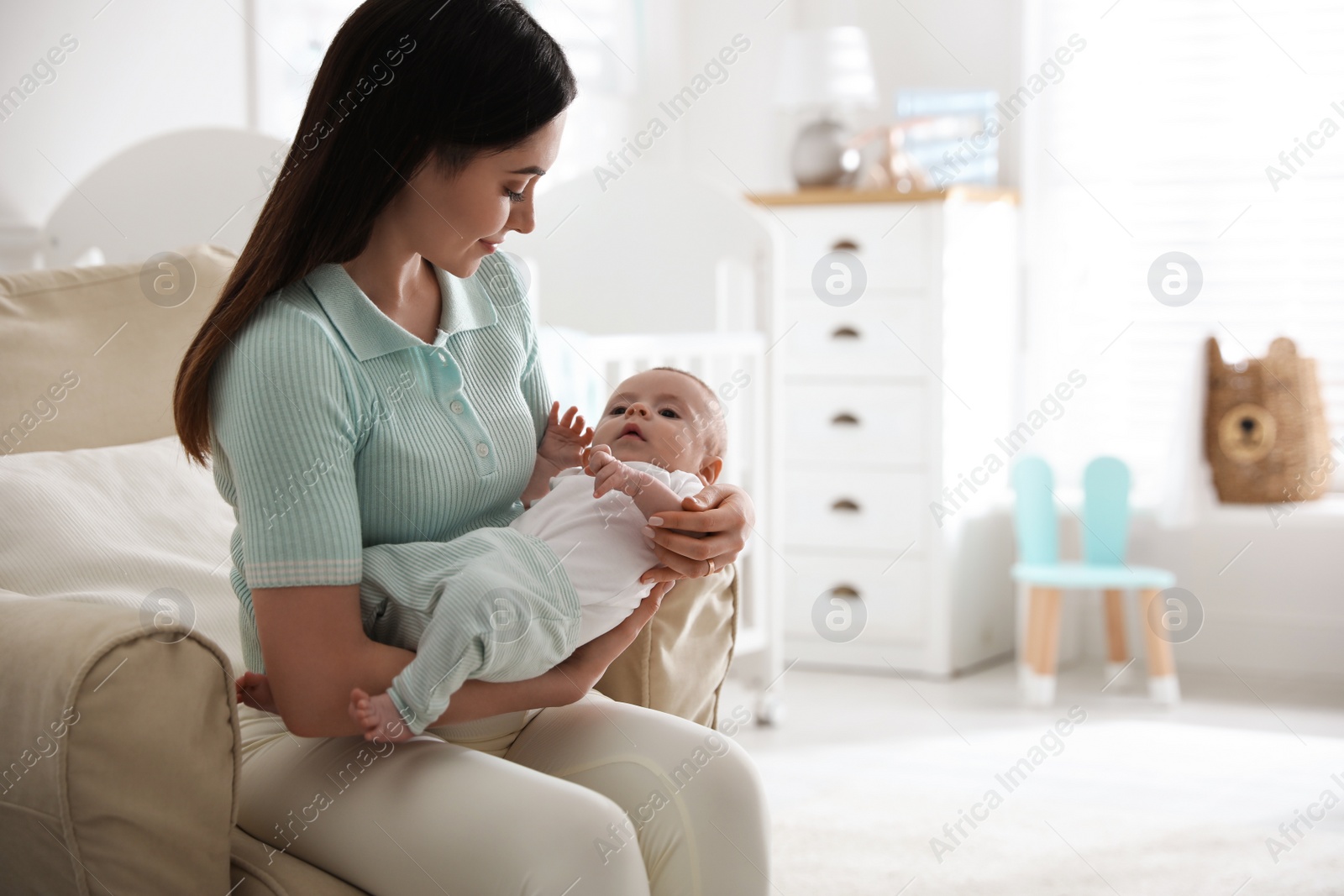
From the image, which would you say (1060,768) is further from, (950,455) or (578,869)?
(578,869)

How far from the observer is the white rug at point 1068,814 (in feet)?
6.11

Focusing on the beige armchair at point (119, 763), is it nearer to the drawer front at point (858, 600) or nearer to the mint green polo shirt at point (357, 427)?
the mint green polo shirt at point (357, 427)

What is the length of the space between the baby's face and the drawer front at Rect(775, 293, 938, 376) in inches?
74.0

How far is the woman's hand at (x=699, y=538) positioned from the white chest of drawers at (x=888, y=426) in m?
1.92

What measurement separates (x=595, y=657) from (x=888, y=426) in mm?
2162

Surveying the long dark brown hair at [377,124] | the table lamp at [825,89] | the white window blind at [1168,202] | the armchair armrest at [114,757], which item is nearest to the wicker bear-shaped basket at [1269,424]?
the white window blind at [1168,202]

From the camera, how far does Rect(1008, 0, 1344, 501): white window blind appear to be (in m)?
3.10

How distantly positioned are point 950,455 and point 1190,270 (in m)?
0.79

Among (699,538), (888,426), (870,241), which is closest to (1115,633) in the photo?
(888,426)

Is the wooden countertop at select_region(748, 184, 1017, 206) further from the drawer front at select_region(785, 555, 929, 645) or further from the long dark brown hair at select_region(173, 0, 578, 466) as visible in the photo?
the long dark brown hair at select_region(173, 0, 578, 466)

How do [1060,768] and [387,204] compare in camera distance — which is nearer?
[387,204]

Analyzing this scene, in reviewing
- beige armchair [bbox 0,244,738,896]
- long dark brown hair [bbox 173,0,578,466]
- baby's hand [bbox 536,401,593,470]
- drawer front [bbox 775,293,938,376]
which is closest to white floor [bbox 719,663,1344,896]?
drawer front [bbox 775,293,938,376]

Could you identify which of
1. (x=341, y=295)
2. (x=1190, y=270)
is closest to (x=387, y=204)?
(x=341, y=295)

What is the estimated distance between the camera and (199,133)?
1.90 metres
